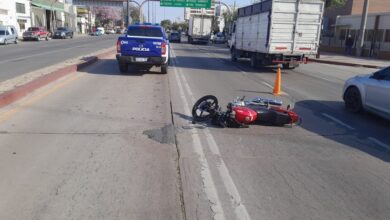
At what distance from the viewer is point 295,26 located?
1945cm

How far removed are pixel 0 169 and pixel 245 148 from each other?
3.45 m

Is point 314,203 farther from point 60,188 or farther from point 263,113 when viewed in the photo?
point 263,113

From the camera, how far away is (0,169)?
5414mm

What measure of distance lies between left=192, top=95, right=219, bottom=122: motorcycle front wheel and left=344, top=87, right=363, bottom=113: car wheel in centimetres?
366

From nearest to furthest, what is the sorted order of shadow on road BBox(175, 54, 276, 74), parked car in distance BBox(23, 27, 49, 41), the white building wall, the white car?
the white car → shadow on road BBox(175, 54, 276, 74) → parked car in distance BBox(23, 27, 49, 41) → the white building wall

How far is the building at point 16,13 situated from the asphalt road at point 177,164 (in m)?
54.2

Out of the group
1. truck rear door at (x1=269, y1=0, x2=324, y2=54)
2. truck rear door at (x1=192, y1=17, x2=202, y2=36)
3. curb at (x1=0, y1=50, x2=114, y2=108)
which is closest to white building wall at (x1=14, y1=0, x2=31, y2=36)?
truck rear door at (x1=192, y1=17, x2=202, y2=36)

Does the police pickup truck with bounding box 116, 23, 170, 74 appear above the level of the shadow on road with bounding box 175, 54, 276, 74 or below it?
above

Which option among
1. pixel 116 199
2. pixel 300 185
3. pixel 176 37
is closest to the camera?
pixel 116 199

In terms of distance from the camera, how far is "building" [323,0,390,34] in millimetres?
50447

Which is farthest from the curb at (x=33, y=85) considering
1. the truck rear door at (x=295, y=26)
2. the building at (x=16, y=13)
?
the building at (x=16, y=13)

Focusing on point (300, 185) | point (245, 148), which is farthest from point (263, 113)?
point (300, 185)

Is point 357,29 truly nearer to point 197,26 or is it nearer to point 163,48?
point 197,26

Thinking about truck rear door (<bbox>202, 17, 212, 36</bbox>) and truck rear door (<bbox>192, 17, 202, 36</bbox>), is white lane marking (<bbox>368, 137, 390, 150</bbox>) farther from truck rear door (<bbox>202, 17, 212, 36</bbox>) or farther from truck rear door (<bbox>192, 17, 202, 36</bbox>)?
truck rear door (<bbox>202, 17, 212, 36</bbox>)
